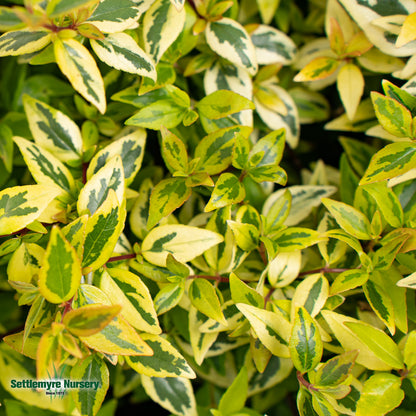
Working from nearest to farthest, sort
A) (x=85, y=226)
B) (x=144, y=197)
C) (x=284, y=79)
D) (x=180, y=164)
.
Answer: (x=85, y=226)
(x=180, y=164)
(x=144, y=197)
(x=284, y=79)

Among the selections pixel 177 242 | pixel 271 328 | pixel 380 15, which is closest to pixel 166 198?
pixel 177 242

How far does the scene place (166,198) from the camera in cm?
76

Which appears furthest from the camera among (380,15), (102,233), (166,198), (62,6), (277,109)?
(277,109)

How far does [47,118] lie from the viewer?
2.72 ft

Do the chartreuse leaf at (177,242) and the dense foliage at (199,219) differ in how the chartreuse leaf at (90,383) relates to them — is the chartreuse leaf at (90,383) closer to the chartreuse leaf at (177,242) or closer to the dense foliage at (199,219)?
the dense foliage at (199,219)

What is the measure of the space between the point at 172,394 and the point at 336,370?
1.14 feet

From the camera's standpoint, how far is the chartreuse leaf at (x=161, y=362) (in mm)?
710

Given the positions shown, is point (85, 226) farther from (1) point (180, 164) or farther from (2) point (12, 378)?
(2) point (12, 378)

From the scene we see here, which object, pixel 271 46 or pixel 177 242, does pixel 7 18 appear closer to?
pixel 177 242

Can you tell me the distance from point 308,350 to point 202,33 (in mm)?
676

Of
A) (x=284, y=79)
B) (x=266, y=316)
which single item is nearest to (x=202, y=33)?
(x=284, y=79)

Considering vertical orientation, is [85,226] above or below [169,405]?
above

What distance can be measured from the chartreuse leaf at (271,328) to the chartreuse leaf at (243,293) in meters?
0.02

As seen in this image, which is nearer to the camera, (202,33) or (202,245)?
(202,245)
